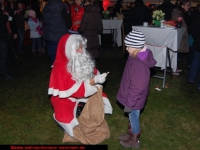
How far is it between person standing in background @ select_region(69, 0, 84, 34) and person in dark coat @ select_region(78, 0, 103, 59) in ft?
0.70

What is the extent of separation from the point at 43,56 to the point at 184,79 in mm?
4744

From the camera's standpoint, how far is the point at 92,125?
3.09 m

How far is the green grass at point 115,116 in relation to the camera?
3.39m

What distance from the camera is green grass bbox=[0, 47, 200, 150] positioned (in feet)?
11.1

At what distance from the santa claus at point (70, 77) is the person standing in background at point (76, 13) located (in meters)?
2.91

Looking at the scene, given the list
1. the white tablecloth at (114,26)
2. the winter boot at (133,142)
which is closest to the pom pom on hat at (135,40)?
the winter boot at (133,142)

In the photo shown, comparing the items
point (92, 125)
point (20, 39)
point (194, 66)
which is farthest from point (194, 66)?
point (20, 39)

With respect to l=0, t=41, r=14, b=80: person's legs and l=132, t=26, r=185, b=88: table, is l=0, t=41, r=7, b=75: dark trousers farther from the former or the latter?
l=132, t=26, r=185, b=88: table

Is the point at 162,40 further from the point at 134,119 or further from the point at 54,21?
the point at 134,119

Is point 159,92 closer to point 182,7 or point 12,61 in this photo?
point 182,7

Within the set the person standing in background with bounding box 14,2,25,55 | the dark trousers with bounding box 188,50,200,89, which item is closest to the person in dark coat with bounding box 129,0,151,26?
the dark trousers with bounding box 188,50,200,89

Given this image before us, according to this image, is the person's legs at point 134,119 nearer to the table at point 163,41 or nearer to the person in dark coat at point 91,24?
the table at point 163,41

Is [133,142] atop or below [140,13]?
below

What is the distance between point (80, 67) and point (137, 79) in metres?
0.80
